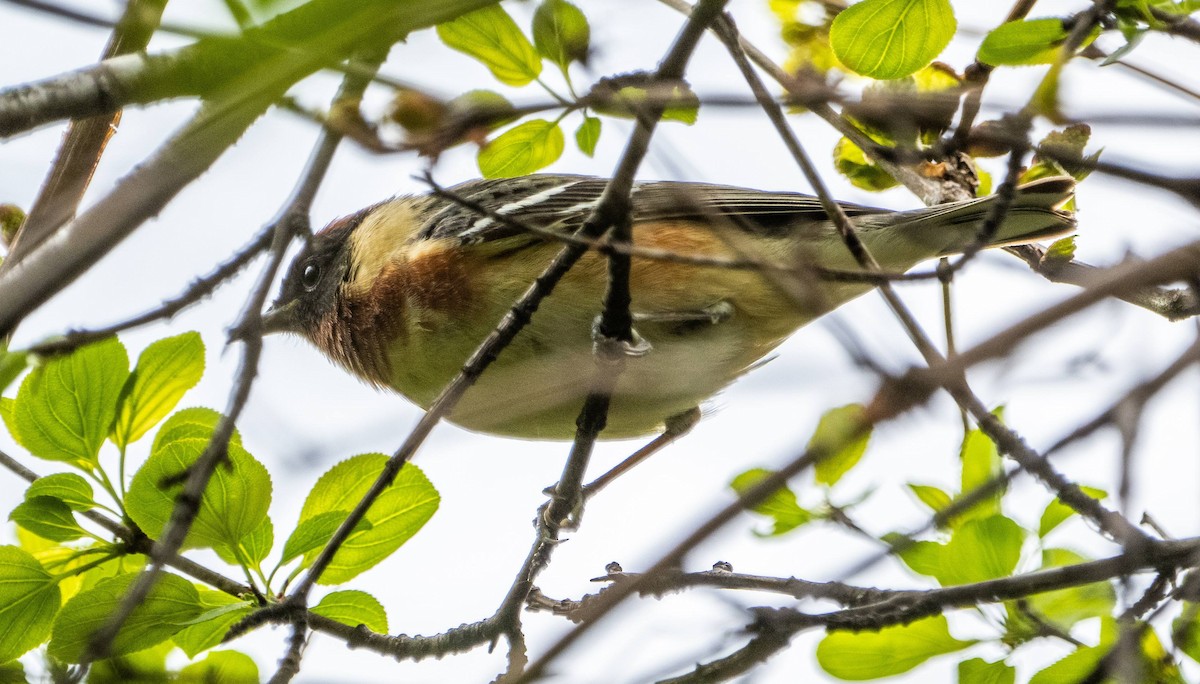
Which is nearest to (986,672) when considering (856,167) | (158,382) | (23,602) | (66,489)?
(856,167)

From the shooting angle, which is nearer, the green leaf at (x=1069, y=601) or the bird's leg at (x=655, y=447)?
the green leaf at (x=1069, y=601)

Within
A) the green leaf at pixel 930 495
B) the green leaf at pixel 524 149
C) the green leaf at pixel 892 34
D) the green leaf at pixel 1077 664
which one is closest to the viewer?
the green leaf at pixel 1077 664

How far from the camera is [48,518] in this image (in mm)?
3561

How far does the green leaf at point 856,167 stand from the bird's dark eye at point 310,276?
9.74 feet

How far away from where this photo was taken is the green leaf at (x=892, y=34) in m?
3.60

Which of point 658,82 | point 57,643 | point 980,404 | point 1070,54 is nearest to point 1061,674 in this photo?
point 980,404

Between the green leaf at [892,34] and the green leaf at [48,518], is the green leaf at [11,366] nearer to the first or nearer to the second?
the green leaf at [48,518]

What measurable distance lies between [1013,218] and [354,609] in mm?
3185

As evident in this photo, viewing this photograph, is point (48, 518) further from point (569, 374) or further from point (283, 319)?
point (283, 319)

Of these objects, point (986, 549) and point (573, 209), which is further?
point (573, 209)

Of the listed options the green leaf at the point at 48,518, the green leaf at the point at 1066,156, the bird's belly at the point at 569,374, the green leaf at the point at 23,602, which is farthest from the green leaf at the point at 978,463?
the green leaf at the point at 23,602

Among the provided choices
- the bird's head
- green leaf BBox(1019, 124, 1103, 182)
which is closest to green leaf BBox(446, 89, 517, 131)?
green leaf BBox(1019, 124, 1103, 182)

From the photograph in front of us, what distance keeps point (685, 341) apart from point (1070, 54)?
99.3 inches

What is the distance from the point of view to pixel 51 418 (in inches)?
140
